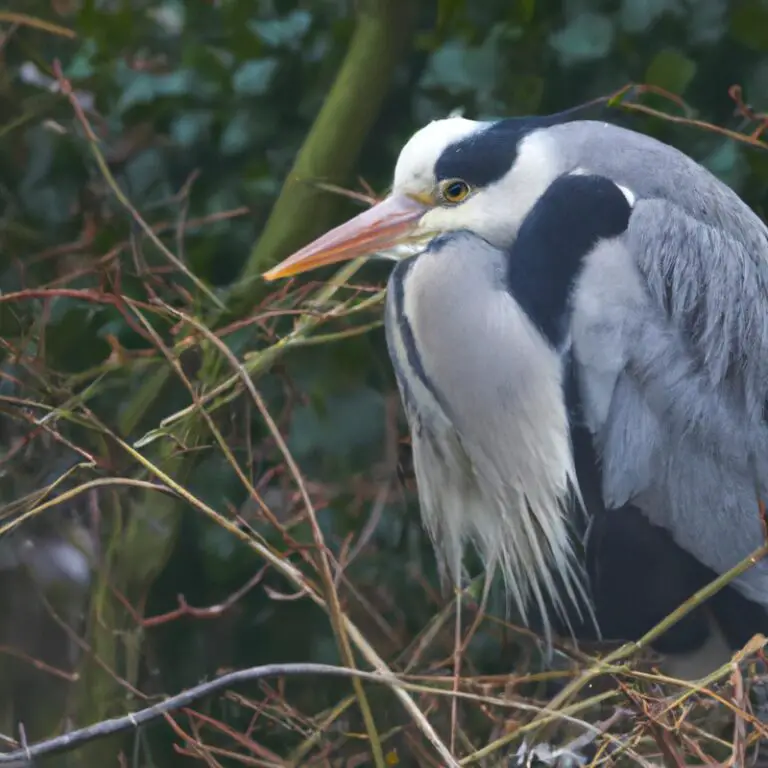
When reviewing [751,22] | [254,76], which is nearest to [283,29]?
[254,76]

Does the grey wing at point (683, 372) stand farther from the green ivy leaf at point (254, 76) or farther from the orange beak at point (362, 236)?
the green ivy leaf at point (254, 76)

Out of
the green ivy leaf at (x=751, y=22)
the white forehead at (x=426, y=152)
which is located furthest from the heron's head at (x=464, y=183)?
the green ivy leaf at (x=751, y=22)

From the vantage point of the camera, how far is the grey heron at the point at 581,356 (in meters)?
1.17

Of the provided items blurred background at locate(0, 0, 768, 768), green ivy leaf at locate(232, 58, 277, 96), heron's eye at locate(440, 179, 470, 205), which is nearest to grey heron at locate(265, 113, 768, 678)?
heron's eye at locate(440, 179, 470, 205)

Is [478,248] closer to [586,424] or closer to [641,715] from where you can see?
[586,424]

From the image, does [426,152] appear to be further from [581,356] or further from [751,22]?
[751,22]

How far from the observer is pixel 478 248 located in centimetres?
118

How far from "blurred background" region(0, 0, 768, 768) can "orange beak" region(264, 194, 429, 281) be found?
→ 166 mm

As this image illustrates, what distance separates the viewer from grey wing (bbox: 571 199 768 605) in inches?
46.6

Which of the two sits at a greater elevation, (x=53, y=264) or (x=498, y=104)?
(x=498, y=104)

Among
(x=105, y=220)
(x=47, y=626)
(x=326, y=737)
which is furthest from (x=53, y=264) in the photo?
(x=326, y=737)

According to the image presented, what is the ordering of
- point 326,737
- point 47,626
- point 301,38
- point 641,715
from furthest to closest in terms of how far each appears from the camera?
point 47,626 < point 301,38 < point 326,737 < point 641,715

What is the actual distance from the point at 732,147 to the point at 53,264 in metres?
0.75

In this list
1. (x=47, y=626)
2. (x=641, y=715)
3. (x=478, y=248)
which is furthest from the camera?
(x=47, y=626)
